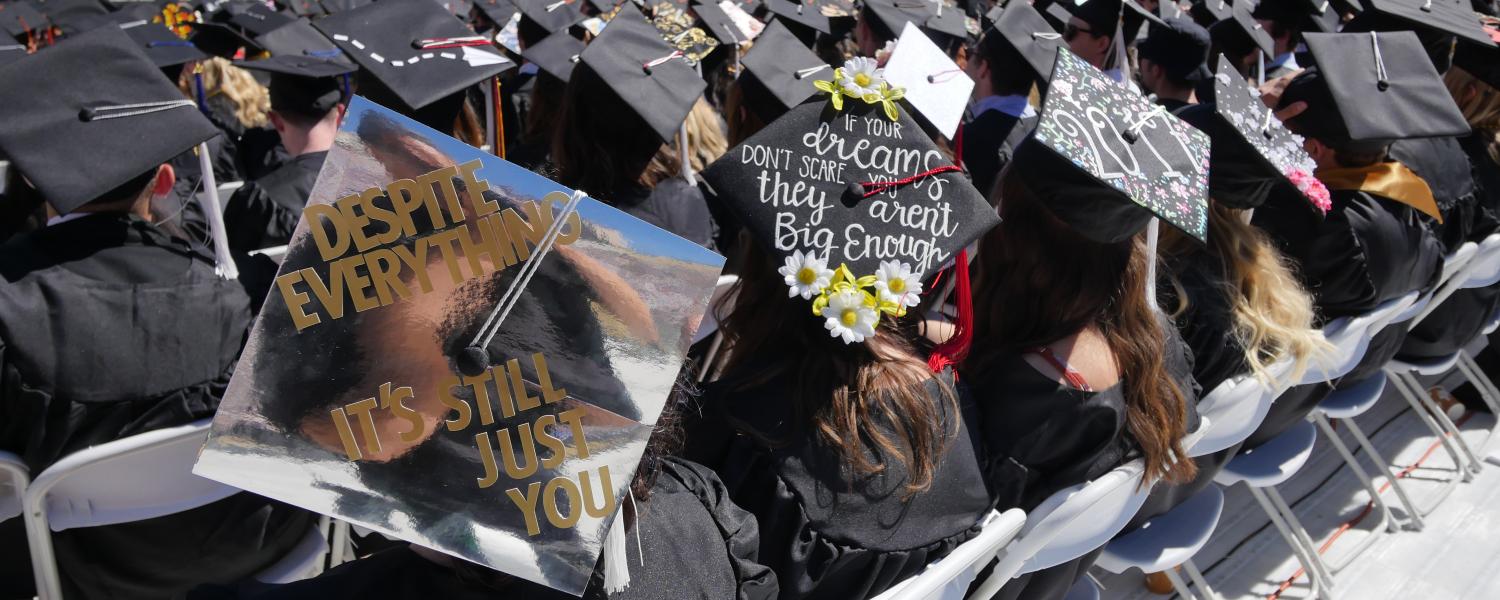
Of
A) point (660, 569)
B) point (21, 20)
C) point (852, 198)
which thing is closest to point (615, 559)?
point (660, 569)

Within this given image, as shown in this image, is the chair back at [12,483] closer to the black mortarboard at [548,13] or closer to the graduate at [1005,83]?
the graduate at [1005,83]

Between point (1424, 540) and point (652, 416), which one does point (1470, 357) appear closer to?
point (1424, 540)

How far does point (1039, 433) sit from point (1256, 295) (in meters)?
0.99

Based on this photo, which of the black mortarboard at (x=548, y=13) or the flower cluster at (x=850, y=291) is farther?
the black mortarboard at (x=548, y=13)

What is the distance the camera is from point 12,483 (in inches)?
73.7

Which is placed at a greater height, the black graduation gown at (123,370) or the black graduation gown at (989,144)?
the black graduation gown at (123,370)

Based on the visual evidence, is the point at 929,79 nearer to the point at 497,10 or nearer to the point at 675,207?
the point at 675,207

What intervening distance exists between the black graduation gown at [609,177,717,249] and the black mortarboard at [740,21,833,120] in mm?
538

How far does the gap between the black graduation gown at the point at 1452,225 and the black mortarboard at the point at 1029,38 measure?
4.96 feet

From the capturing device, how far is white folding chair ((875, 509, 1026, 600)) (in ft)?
4.82

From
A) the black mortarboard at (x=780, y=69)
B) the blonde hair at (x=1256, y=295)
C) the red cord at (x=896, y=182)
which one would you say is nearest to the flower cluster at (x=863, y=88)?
the red cord at (x=896, y=182)

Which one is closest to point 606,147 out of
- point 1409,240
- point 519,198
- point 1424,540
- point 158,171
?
point 158,171

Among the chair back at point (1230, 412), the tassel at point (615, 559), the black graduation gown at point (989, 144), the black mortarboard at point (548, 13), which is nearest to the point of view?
the tassel at point (615, 559)

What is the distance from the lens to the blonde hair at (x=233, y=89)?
551 centimetres
